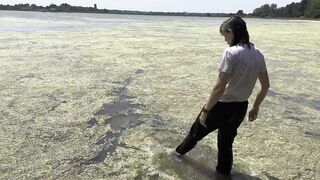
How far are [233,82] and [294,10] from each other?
408 ft

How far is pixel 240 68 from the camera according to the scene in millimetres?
4625

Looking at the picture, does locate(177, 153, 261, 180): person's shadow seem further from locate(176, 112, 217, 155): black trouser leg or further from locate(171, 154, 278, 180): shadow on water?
locate(176, 112, 217, 155): black trouser leg

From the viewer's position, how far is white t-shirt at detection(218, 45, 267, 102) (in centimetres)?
452

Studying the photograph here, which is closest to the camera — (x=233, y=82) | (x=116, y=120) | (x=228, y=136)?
(x=233, y=82)

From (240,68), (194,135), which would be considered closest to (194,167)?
(194,135)

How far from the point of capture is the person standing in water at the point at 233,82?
4.55 m

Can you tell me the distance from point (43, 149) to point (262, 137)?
3.38 m

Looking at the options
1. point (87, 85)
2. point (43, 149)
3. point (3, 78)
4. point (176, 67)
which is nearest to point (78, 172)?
point (43, 149)

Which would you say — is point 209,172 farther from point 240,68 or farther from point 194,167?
point 240,68

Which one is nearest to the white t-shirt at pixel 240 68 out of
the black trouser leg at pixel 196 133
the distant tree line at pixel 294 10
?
the black trouser leg at pixel 196 133

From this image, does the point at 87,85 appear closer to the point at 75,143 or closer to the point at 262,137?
the point at 75,143

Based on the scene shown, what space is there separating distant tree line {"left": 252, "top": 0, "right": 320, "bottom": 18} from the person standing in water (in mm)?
106394

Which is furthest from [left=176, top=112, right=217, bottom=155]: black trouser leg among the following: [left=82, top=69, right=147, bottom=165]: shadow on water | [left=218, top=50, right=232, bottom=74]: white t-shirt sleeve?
[left=82, top=69, right=147, bottom=165]: shadow on water

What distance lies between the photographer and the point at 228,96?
4.80 meters
